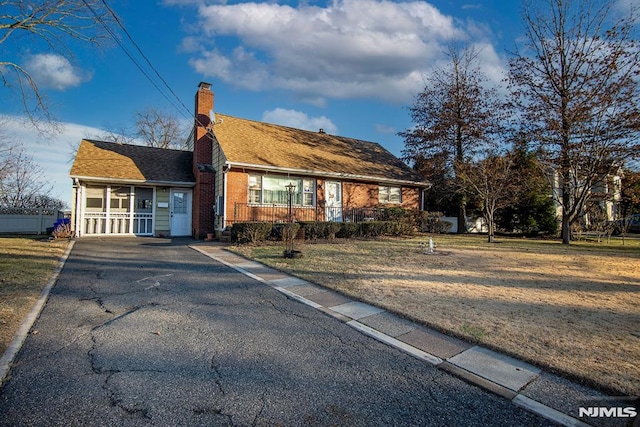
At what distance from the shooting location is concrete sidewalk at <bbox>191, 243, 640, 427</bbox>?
2.41 metres

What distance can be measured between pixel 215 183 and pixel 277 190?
9.46ft

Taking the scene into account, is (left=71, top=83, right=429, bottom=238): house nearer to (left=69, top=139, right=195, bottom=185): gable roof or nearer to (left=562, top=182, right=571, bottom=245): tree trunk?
(left=69, top=139, right=195, bottom=185): gable roof

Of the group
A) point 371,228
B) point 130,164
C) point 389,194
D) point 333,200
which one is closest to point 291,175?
point 333,200

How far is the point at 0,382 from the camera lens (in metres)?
2.62

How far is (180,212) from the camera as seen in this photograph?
15.7 m

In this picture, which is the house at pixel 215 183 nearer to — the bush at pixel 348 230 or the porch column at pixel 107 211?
the porch column at pixel 107 211

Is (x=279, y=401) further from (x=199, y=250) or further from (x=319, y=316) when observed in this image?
(x=199, y=250)

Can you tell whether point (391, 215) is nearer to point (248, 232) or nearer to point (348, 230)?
point (348, 230)

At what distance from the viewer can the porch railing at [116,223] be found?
1432 cm

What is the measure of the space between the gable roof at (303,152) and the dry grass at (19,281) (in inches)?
275

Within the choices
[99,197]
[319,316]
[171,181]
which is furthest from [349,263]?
[99,197]

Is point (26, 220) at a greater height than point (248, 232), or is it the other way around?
point (26, 220)

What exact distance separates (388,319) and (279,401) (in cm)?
227

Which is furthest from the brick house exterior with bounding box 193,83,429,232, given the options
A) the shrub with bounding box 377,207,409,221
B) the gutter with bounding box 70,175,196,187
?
the gutter with bounding box 70,175,196,187
